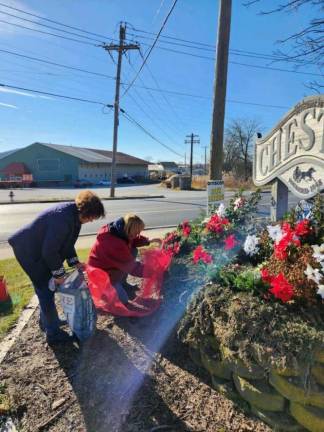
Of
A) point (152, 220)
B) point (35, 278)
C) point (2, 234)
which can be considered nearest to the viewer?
point (35, 278)

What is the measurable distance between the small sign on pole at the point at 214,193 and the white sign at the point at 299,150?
934 mm

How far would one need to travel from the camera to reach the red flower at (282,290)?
2295 millimetres

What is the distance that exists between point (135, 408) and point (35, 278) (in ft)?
4.90

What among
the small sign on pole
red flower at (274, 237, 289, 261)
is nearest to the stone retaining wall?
red flower at (274, 237, 289, 261)

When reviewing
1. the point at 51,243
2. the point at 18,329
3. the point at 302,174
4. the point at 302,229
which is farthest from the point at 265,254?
the point at 18,329

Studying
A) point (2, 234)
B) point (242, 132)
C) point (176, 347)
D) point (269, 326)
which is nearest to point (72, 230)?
point (176, 347)

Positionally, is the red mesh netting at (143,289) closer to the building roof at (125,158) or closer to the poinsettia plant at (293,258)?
the poinsettia plant at (293,258)

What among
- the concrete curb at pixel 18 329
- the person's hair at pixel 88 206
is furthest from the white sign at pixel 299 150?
the concrete curb at pixel 18 329

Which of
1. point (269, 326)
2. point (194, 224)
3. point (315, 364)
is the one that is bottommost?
point (315, 364)

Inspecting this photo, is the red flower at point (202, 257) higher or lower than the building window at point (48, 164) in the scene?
lower

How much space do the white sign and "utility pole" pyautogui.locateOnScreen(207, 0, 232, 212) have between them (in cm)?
98

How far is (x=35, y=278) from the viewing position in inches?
131

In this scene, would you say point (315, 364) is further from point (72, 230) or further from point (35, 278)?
point (35, 278)

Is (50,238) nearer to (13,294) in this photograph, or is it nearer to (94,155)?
(13,294)
